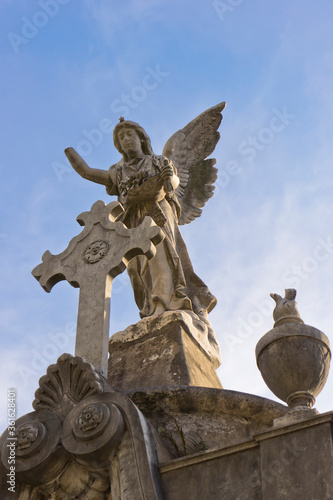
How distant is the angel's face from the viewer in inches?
313

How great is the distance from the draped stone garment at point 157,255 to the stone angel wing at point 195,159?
1315 mm

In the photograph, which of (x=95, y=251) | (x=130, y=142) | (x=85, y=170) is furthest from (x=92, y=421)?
(x=85, y=170)

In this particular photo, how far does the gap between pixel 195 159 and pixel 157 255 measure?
278cm

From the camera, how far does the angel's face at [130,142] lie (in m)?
7.96

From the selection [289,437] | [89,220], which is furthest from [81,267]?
[289,437]

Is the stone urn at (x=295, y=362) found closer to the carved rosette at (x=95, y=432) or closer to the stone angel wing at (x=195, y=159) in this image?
the carved rosette at (x=95, y=432)

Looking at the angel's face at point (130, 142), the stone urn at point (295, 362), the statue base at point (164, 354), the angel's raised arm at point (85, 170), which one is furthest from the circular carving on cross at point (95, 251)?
the angel's raised arm at point (85, 170)

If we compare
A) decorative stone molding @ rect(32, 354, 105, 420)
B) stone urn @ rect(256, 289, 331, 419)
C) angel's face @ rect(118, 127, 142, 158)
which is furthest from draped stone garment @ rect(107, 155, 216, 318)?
stone urn @ rect(256, 289, 331, 419)

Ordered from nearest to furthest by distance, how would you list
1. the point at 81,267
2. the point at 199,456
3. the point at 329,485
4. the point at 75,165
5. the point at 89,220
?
the point at 329,485 < the point at 199,456 < the point at 81,267 < the point at 89,220 < the point at 75,165

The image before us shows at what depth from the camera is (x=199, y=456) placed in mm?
4195

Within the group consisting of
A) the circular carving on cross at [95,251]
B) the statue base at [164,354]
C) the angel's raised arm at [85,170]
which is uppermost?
the angel's raised arm at [85,170]

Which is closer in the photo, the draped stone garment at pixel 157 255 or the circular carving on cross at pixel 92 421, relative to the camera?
the circular carving on cross at pixel 92 421

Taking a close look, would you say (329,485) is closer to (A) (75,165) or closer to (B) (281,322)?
(B) (281,322)

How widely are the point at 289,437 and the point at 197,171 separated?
6.07 m
